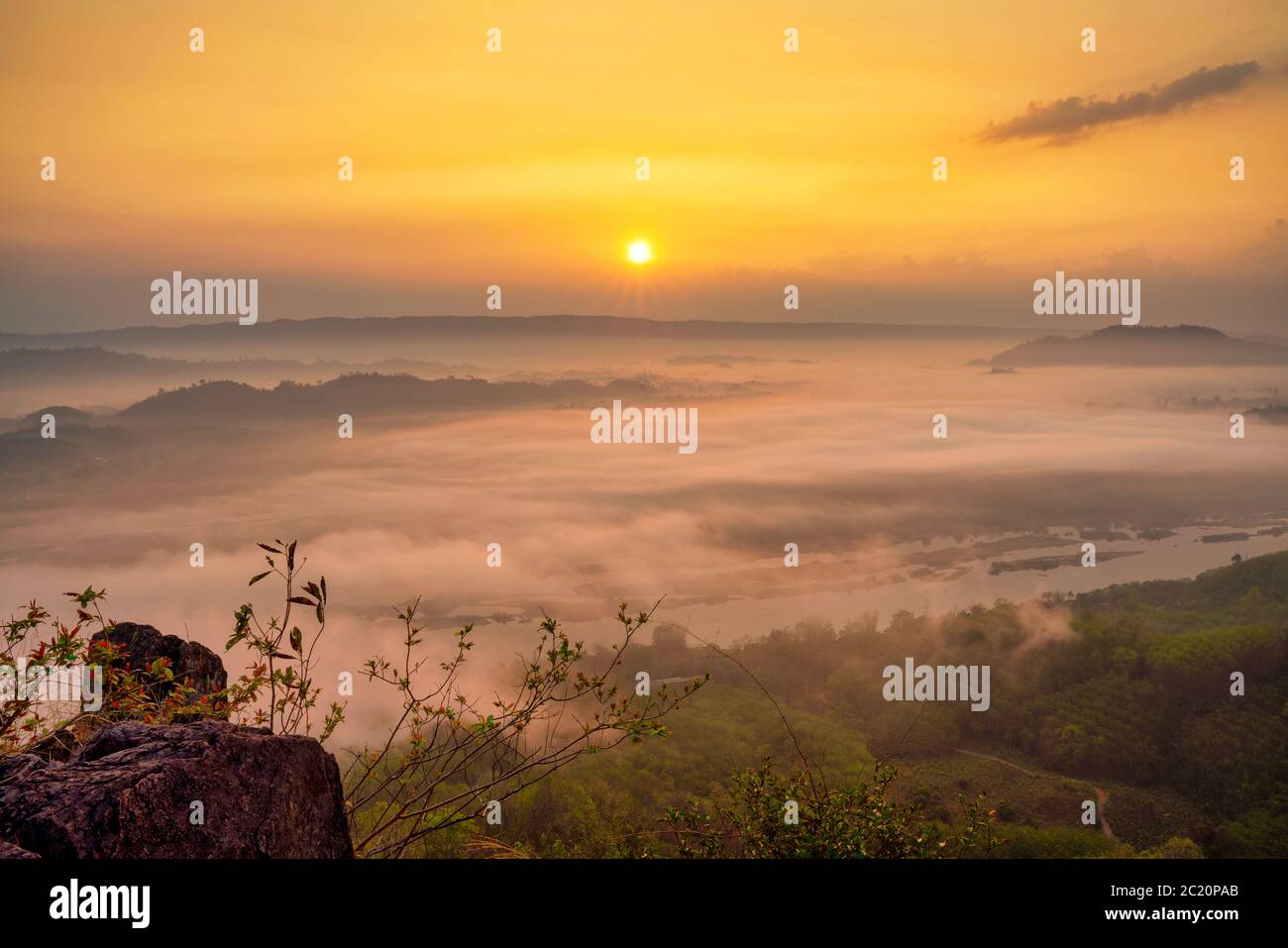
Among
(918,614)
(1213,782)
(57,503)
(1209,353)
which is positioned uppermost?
(1209,353)

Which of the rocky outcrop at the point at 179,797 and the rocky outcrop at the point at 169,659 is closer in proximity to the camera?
the rocky outcrop at the point at 179,797

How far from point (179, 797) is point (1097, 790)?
113ft

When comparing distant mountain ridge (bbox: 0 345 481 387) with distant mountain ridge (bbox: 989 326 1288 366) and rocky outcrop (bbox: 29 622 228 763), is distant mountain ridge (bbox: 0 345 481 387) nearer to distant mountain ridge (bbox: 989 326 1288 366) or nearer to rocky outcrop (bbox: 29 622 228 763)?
distant mountain ridge (bbox: 989 326 1288 366)

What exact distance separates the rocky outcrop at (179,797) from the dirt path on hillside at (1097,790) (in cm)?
3118

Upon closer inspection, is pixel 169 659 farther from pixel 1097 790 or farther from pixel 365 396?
pixel 365 396

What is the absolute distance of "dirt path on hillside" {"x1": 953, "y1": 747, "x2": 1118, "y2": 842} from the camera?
102 feet

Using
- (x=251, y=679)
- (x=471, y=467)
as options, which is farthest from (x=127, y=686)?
(x=471, y=467)

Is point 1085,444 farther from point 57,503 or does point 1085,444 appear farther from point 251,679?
point 251,679

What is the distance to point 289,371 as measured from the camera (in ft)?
292

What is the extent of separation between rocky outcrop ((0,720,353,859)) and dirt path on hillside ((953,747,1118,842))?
31184mm

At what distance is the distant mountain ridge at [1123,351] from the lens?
8469 centimetres

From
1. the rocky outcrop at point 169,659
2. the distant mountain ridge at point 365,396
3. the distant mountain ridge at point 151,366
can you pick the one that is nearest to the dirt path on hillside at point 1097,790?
the rocky outcrop at point 169,659

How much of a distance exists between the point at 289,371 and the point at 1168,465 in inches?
2684

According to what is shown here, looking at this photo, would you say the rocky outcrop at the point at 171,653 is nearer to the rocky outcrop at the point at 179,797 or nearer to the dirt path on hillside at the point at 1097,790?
the rocky outcrop at the point at 179,797
